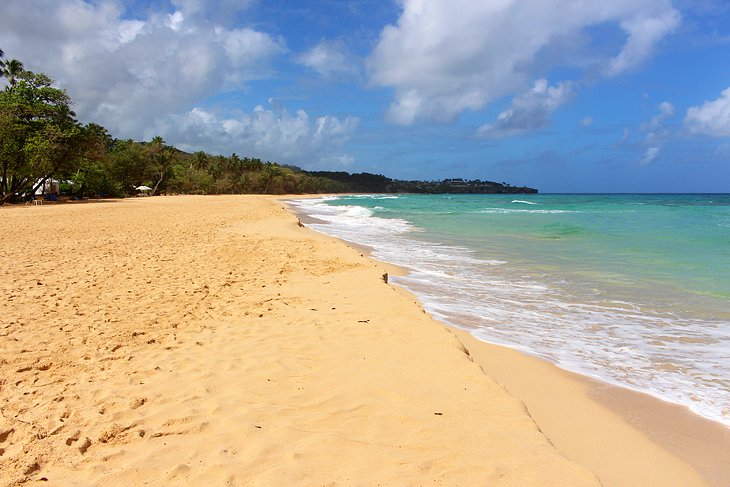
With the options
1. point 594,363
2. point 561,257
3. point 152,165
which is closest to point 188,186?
point 152,165

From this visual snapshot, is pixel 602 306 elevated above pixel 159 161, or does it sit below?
below

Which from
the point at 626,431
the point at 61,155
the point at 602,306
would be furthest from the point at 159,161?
the point at 626,431

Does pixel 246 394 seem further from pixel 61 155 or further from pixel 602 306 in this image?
pixel 61 155

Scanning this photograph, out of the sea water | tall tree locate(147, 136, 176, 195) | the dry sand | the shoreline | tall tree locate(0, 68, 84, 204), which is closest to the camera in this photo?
the dry sand

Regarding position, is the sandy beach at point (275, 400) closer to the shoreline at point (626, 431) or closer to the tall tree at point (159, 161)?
the shoreline at point (626, 431)

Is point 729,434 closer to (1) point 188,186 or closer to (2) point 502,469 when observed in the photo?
(2) point 502,469

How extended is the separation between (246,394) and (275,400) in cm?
26

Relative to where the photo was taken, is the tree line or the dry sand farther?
the tree line

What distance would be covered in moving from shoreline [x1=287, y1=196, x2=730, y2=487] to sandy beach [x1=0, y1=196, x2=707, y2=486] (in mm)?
20

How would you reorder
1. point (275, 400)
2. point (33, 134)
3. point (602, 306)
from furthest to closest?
point (33, 134) → point (602, 306) → point (275, 400)

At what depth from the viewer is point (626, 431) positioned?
133 inches

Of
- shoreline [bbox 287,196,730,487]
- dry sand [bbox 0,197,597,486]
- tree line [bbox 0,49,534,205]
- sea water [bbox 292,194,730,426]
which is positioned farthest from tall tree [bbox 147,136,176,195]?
shoreline [bbox 287,196,730,487]

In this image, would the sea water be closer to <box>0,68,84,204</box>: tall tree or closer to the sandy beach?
the sandy beach

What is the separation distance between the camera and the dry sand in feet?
8.34
